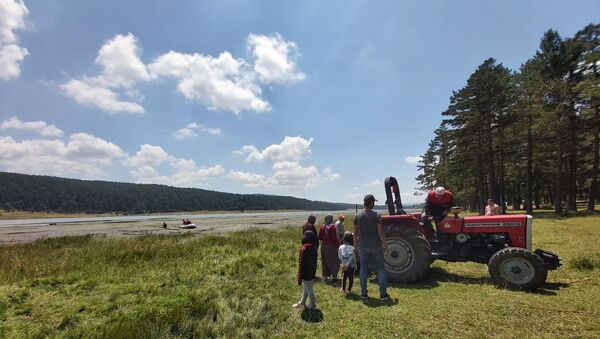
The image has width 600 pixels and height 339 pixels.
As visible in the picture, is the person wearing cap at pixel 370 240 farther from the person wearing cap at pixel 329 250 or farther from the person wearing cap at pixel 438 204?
the person wearing cap at pixel 438 204

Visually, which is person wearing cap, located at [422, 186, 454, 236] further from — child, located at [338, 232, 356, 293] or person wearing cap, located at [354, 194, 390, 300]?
child, located at [338, 232, 356, 293]

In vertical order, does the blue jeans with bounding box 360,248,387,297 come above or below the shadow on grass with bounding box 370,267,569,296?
above

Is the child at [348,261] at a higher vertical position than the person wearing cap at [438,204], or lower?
lower

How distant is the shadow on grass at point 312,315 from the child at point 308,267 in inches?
4.0

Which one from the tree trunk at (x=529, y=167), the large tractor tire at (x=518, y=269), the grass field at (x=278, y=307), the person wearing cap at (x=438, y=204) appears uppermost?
the tree trunk at (x=529, y=167)

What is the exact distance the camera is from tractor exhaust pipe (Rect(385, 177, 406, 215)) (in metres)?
8.30

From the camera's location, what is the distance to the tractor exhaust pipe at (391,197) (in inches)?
327

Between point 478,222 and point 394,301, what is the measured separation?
296 centimetres

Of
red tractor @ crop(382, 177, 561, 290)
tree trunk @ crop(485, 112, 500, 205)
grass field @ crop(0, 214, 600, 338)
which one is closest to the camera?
grass field @ crop(0, 214, 600, 338)

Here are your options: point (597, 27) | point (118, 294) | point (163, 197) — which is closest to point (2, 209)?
point (163, 197)

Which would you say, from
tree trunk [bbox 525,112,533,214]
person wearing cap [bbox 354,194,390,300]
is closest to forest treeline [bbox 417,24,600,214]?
tree trunk [bbox 525,112,533,214]

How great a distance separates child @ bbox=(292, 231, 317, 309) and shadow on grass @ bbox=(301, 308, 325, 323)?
0.10 metres

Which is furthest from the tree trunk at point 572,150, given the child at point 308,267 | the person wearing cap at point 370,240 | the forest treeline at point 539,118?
the child at point 308,267

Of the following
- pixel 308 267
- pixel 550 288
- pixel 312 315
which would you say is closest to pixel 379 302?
pixel 312 315
